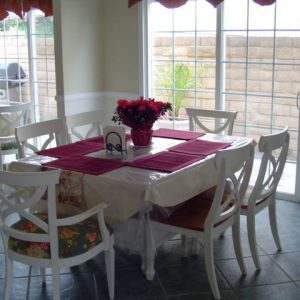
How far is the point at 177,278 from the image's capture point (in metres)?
3.13

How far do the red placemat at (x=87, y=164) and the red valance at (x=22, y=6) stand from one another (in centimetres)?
294

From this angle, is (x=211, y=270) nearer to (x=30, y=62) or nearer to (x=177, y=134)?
(x=177, y=134)

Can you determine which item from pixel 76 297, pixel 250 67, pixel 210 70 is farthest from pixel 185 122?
pixel 76 297

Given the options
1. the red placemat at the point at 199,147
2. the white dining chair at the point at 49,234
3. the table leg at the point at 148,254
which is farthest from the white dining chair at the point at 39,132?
the table leg at the point at 148,254

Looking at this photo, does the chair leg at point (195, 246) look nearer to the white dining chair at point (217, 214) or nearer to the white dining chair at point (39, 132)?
the white dining chair at point (217, 214)

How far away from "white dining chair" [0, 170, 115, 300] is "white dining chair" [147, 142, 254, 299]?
0.42 meters

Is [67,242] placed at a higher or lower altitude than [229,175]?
lower

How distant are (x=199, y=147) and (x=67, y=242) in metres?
1.21

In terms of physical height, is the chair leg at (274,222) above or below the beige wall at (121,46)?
below

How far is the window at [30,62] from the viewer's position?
6.00 metres

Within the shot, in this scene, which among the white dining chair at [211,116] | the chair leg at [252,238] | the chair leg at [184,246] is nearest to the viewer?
the chair leg at [252,238]

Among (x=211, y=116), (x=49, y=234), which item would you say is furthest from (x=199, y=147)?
(x=49, y=234)

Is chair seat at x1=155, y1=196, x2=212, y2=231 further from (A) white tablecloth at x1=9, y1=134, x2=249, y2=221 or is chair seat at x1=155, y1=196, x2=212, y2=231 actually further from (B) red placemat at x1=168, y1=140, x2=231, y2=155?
(B) red placemat at x1=168, y1=140, x2=231, y2=155

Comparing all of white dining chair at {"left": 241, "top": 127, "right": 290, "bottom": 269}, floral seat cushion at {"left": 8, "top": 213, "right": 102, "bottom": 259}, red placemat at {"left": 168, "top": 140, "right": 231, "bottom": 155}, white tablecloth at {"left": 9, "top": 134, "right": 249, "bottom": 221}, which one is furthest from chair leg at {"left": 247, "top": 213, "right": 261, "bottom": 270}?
floral seat cushion at {"left": 8, "top": 213, "right": 102, "bottom": 259}
